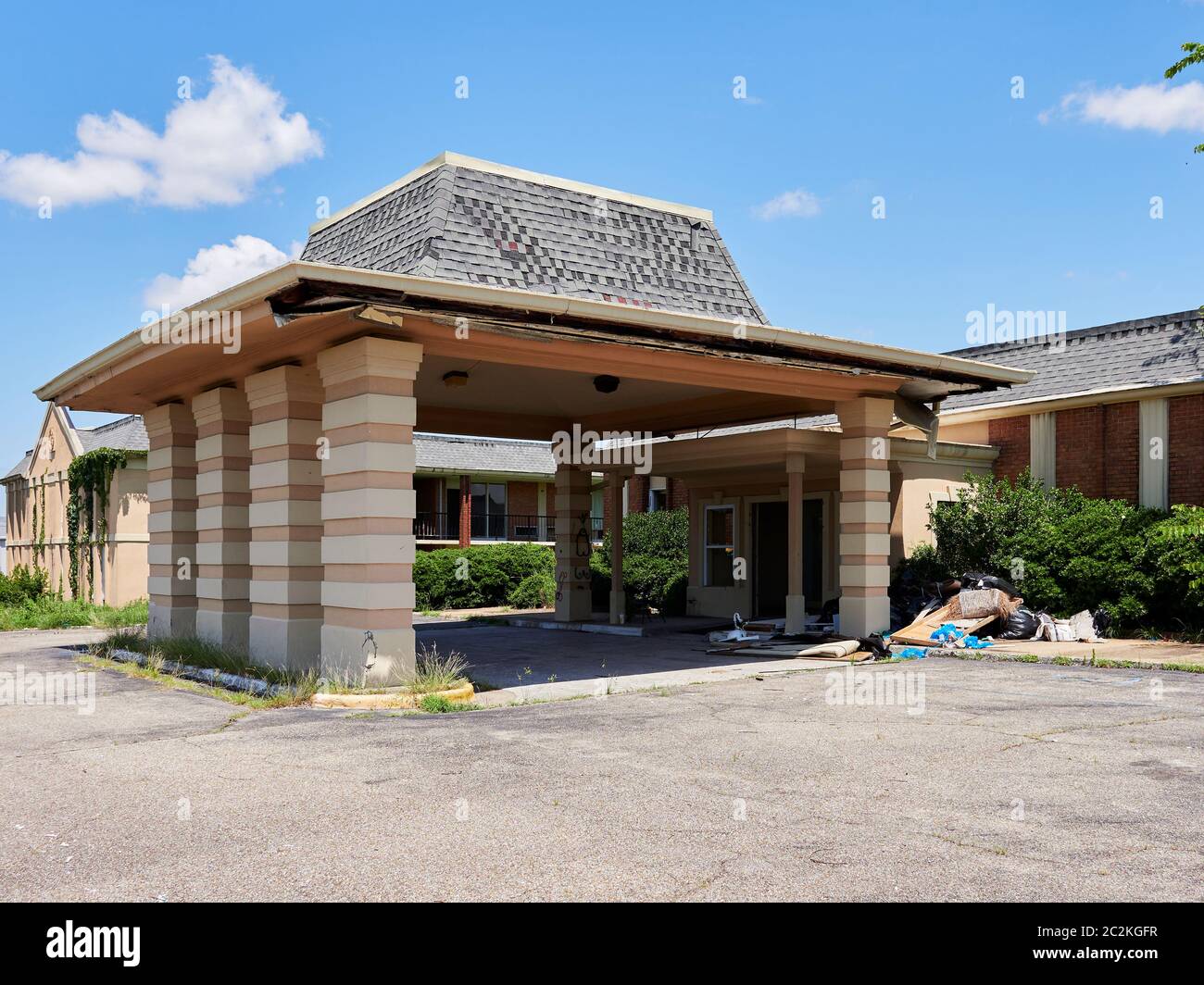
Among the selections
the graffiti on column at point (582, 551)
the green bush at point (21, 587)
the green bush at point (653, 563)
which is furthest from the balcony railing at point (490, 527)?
the graffiti on column at point (582, 551)

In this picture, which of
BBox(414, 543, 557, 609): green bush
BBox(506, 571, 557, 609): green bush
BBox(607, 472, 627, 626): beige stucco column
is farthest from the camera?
BBox(414, 543, 557, 609): green bush

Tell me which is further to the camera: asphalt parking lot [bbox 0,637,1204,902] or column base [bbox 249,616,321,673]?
column base [bbox 249,616,321,673]

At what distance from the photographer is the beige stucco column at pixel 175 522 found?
53.6ft

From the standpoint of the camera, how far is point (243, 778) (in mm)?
7242

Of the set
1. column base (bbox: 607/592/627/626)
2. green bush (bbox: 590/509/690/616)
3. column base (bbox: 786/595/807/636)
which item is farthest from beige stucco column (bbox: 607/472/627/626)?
column base (bbox: 786/595/807/636)

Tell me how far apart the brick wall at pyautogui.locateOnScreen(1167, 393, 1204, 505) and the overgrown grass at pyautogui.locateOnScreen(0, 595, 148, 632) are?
64.7 feet

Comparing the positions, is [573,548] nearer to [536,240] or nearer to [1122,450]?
[536,240]

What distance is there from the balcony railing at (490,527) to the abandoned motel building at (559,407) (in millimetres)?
17639

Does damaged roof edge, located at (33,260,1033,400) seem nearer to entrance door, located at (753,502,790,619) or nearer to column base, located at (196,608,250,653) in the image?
column base, located at (196,608,250,653)

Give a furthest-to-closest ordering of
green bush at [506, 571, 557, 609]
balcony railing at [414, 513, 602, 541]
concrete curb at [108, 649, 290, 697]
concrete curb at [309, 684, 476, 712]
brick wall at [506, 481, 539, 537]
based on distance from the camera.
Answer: brick wall at [506, 481, 539, 537]
balcony railing at [414, 513, 602, 541]
green bush at [506, 571, 557, 609]
concrete curb at [108, 649, 290, 697]
concrete curb at [309, 684, 476, 712]

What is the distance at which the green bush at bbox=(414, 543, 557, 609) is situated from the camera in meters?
30.2

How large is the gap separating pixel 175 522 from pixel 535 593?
1299cm

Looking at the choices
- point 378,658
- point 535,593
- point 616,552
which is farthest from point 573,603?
point 378,658

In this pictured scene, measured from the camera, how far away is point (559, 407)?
1967cm
